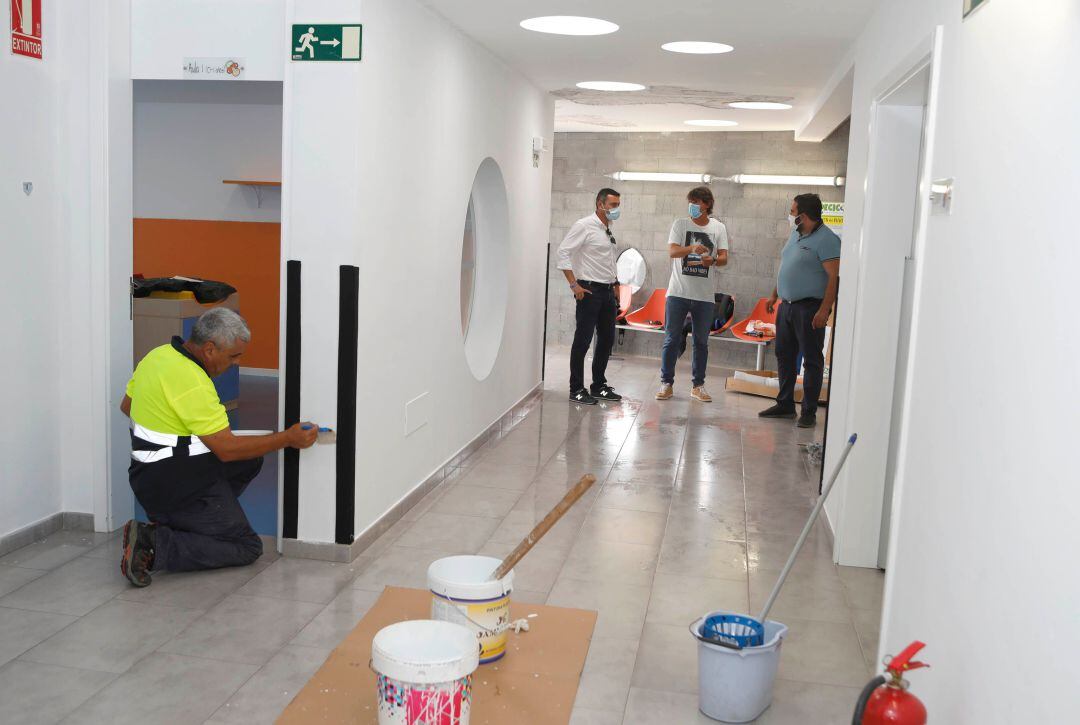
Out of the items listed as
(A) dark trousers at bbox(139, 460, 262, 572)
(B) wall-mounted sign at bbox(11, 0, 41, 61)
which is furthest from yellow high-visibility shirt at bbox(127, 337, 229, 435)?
(B) wall-mounted sign at bbox(11, 0, 41, 61)

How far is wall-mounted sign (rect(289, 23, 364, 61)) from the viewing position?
3799mm

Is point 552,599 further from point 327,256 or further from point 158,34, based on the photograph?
point 158,34

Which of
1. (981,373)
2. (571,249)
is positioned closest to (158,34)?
(981,373)

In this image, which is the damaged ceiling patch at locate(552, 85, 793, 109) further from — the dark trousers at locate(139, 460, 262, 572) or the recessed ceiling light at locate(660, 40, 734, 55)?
the dark trousers at locate(139, 460, 262, 572)

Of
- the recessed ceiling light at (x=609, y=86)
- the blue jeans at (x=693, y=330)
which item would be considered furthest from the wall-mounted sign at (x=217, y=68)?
the blue jeans at (x=693, y=330)

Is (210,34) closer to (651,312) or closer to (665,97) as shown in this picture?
(665,97)

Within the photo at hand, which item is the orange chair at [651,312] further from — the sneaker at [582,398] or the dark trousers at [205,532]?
the dark trousers at [205,532]

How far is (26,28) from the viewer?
3.85m

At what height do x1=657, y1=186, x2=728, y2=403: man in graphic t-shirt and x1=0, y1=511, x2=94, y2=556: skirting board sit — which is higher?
x1=657, y1=186, x2=728, y2=403: man in graphic t-shirt

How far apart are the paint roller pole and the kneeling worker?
127cm

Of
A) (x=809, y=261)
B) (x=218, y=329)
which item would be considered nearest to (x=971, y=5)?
(x=218, y=329)

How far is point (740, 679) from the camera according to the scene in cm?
279

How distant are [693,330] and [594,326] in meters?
0.82

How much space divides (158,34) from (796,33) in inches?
118
